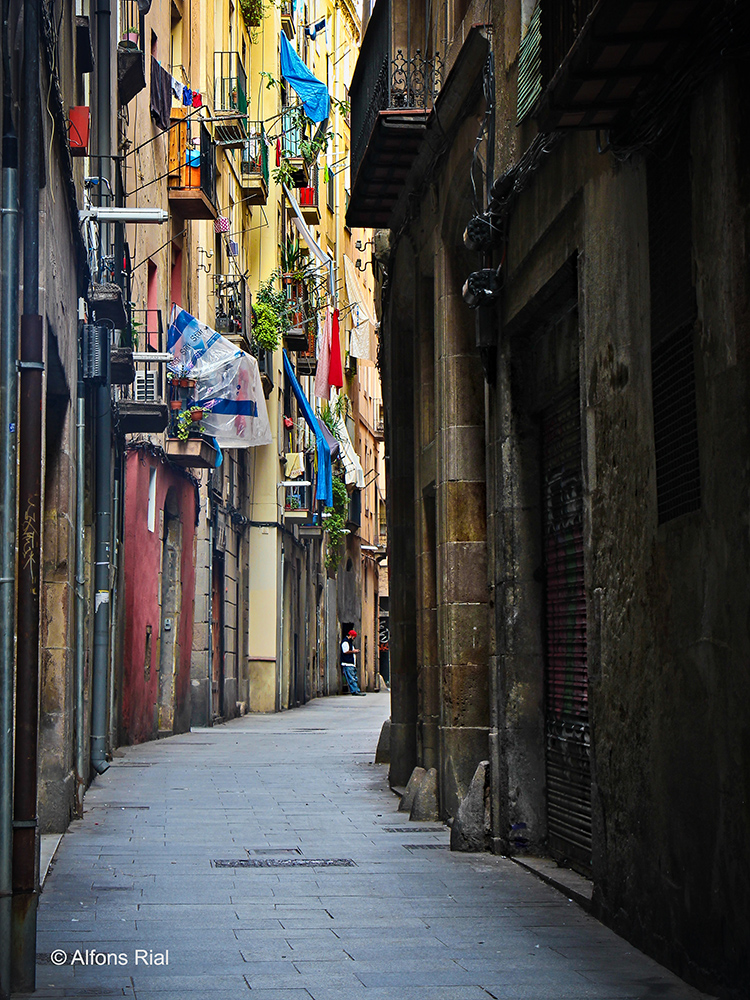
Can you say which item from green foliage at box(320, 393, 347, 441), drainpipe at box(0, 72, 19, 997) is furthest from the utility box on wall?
green foliage at box(320, 393, 347, 441)

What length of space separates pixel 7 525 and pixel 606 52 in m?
3.17

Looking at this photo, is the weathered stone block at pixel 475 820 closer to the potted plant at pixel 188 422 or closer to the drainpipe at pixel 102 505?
the drainpipe at pixel 102 505

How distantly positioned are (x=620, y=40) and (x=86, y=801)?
380 inches

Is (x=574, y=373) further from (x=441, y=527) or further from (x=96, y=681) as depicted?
(x=96, y=681)

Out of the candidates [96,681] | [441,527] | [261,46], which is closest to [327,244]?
[261,46]

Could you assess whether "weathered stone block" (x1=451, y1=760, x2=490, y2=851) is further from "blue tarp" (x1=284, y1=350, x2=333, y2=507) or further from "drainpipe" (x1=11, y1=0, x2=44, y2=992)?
"blue tarp" (x1=284, y1=350, x2=333, y2=507)

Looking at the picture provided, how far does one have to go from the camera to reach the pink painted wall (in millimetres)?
20438

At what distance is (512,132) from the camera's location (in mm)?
10211

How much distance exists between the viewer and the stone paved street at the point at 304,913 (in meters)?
6.16

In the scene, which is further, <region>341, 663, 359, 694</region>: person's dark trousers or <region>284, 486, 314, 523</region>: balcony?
<region>341, 663, 359, 694</region>: person's dark trousers

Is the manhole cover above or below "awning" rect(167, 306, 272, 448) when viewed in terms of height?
below

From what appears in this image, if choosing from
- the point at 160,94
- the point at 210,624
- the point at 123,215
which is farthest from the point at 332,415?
the point at 123,215

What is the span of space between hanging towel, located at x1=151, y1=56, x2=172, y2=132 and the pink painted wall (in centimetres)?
538

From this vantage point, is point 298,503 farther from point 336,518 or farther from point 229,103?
point 229,103
